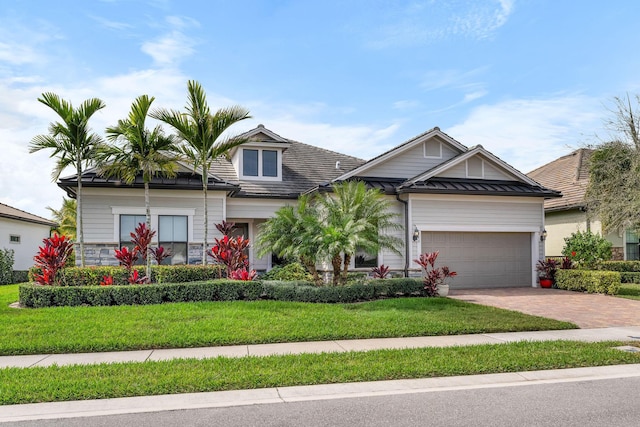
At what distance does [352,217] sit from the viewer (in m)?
13.1

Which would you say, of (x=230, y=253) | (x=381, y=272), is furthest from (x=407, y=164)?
(x=230, y=253)

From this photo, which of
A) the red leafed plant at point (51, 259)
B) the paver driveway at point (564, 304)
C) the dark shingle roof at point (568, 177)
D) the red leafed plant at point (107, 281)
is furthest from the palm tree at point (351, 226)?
the dark shingle roof at point (568, 177)

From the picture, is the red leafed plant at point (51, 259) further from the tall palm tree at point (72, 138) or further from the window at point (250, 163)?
the window at point (250, 163)

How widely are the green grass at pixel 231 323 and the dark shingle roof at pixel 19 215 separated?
43.7 feet

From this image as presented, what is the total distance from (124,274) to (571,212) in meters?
19.4

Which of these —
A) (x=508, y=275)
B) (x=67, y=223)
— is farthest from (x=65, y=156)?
(x=67, y=223)

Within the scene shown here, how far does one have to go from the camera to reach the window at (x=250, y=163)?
62.7 ft

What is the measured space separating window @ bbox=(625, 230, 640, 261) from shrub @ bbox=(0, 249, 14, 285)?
92.0ft

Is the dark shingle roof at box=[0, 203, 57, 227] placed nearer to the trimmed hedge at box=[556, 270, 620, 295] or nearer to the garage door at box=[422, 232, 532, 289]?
the garage door at box=[422, 232, 532, 289]

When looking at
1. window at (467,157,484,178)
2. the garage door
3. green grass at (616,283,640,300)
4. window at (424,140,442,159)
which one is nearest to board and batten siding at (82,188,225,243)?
the garage door

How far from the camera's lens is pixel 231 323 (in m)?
9.42

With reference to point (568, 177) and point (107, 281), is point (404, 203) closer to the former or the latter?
point (107, 281)

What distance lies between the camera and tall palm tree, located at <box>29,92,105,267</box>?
13820 millimetres

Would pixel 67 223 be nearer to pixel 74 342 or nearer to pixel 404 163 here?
pixel 404 163
